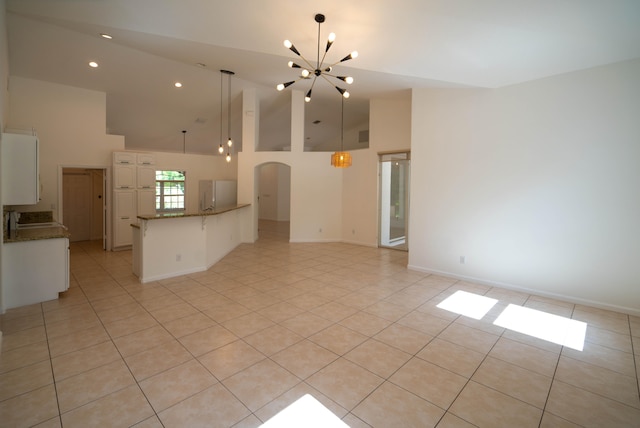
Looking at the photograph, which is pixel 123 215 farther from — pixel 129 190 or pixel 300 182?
pixel 300 182

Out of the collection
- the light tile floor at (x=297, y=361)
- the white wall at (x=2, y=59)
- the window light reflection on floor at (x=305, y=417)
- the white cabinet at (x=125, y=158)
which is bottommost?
the window light reflection on floor at (x=305, y=417)

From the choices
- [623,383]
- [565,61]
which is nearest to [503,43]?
[565,61]

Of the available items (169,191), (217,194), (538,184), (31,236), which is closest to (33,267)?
(31,236)

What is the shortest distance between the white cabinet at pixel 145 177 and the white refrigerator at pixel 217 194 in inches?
70.4

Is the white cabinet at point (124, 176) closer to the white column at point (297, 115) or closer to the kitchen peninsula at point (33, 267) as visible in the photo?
the kitchen peninsula at point (33, 267)

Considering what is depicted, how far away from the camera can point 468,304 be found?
4.02 m

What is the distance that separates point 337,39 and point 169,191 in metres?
8.51

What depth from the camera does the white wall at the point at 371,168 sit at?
719cm

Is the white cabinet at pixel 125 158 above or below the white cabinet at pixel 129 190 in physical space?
above

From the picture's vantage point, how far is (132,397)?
212 cm

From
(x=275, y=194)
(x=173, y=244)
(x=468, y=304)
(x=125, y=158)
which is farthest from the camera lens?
(x=275, y=194)

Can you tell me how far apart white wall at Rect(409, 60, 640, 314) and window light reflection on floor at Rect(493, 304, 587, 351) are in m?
0.81

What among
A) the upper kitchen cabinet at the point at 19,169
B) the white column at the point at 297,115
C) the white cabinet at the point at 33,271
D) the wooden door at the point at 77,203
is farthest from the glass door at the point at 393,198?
the wooden door at the point at 77,203

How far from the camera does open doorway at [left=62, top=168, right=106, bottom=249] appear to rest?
7.89m
